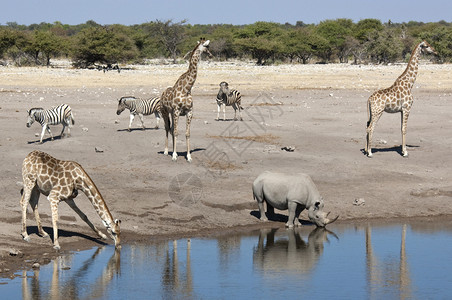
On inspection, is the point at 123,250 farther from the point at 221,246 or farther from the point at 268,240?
the point at 268,240

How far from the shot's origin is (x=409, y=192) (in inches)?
725

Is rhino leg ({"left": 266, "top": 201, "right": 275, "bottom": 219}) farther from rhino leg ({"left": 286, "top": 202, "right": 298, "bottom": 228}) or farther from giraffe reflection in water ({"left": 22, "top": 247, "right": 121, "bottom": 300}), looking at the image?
giraffe reflection in water ({"left": 22, "top": 247, "right": 121, "bottom": 300})

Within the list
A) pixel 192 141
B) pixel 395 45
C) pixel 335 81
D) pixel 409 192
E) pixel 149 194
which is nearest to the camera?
pixel 149 194

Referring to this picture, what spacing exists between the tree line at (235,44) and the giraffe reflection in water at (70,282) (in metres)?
52.0

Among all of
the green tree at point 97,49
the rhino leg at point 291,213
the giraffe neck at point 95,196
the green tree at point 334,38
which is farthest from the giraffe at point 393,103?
the green tree at point 334,38

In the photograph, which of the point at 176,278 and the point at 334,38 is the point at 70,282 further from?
the point at 334,38

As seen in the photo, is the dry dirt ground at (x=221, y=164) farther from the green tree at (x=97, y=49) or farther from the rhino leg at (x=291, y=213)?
the green tree at (x=97, y=49)

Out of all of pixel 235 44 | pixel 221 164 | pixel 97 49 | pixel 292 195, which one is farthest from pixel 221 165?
pixel 235 44

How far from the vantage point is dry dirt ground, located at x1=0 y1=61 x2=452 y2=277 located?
50.8 ft

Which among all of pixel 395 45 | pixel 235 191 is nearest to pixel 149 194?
pixel 235 191

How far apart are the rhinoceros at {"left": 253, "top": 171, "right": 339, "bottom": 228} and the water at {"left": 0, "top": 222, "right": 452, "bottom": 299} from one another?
0.31 meters

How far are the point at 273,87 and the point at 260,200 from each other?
87.2 feet

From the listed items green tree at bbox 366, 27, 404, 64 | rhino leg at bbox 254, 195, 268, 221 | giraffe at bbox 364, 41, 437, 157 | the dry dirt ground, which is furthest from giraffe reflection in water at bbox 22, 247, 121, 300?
green tree at bbox 366, 27, 404, 64

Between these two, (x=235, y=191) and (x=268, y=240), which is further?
(x=235, y=191)
